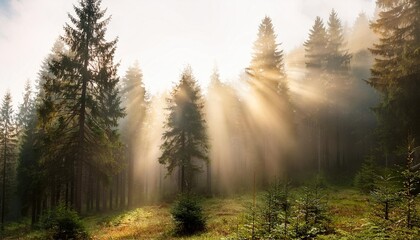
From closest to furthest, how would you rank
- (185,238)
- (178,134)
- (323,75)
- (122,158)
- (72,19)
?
(185,238) < (72,19) < (178,134) < (122,158) < (323,75)

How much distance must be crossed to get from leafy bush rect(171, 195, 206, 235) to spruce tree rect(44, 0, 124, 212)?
29.4 ft

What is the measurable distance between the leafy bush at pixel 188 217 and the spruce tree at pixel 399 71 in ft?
49.6

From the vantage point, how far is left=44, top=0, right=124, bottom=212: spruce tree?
23125 millimetres

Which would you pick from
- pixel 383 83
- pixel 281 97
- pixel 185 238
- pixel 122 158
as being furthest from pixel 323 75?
pixel 185 238

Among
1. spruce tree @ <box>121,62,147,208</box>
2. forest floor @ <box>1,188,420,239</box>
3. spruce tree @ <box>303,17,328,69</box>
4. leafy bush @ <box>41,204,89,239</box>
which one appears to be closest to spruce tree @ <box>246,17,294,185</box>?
spruce tree @ <box>303,17,328,69</box>

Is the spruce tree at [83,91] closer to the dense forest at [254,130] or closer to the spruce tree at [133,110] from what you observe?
the dense forest at [254,130]

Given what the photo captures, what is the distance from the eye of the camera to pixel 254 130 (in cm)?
4291

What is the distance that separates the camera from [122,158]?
3966 centimetres

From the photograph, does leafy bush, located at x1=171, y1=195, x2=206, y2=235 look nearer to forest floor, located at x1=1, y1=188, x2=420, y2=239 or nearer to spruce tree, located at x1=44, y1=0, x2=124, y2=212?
forest floor, located at x1=1, y1=188, x2=420, y2=239

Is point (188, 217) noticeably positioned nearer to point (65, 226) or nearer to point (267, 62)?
point (65, 226)

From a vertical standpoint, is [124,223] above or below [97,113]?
below

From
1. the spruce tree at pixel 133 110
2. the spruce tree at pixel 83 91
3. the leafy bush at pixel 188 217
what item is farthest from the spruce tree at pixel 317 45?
the leafy bush at pixel 188 217

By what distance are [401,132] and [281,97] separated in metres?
18.6

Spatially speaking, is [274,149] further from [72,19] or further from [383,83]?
[72,19]
